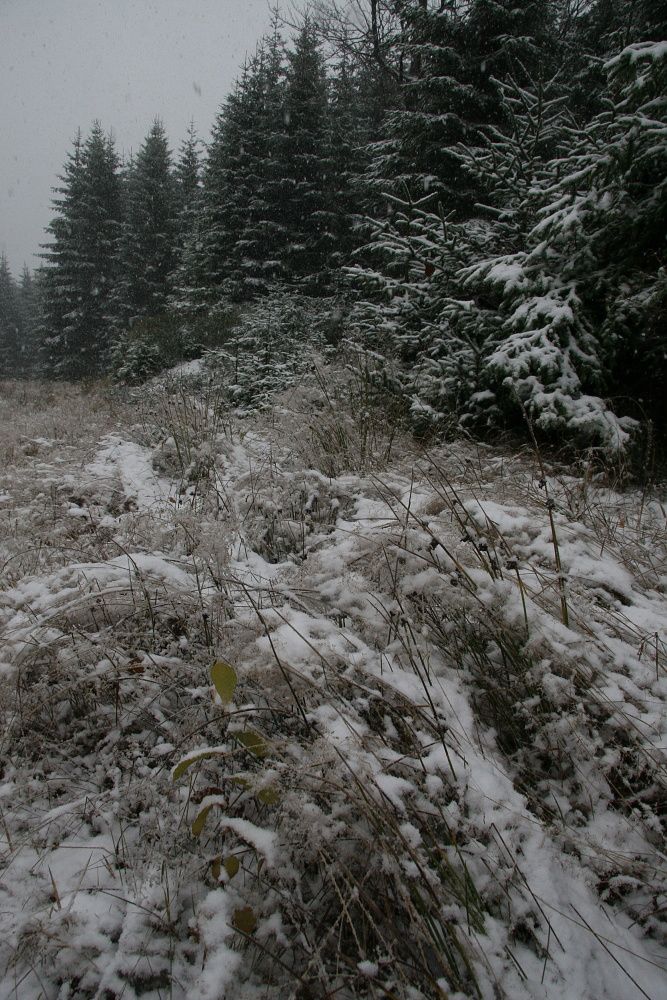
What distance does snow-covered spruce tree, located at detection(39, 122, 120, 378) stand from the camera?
22531 millimetres

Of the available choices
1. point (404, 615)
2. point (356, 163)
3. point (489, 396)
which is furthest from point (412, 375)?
point (356, 163)

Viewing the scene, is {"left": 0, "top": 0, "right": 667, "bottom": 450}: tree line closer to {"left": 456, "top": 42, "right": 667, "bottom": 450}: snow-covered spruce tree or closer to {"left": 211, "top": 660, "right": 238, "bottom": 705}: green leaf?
{"left": 456, "top": 42, "right": 667, "bottom": 450}: snow-covered spruce tree

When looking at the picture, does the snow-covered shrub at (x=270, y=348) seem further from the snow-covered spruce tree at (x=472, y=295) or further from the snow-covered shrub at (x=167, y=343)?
the snow-covered spruce tree at (x=472, y=295)

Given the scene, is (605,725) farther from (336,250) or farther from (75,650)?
(336,250)

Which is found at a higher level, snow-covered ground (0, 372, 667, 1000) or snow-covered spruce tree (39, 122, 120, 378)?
snow-covered spruce tree (39, 122, 120, 378)

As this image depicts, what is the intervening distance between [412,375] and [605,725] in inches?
154

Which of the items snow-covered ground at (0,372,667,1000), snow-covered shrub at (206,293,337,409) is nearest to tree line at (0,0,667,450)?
snow-covered shrub at (206,293,337,409)

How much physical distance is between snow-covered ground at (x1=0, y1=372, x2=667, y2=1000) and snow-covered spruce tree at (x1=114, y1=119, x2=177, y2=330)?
75.7 feet

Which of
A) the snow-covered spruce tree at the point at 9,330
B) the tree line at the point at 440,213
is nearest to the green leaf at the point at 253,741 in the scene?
the tree line at the point at 440,213

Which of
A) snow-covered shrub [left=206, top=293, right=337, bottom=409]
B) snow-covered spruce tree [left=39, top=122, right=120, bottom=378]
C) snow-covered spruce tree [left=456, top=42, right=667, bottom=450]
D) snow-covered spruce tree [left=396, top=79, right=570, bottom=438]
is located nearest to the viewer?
snow-covered spruce tree [left=456, top=42, right=667, bottom=450]

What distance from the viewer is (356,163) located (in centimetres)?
1373

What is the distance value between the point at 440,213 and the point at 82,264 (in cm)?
2355

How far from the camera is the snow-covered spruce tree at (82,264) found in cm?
2253

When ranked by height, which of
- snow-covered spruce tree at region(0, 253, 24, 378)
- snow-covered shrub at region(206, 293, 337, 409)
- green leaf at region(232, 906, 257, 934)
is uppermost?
snow-covered spruce tree at region(0, 253, 24, 378)
